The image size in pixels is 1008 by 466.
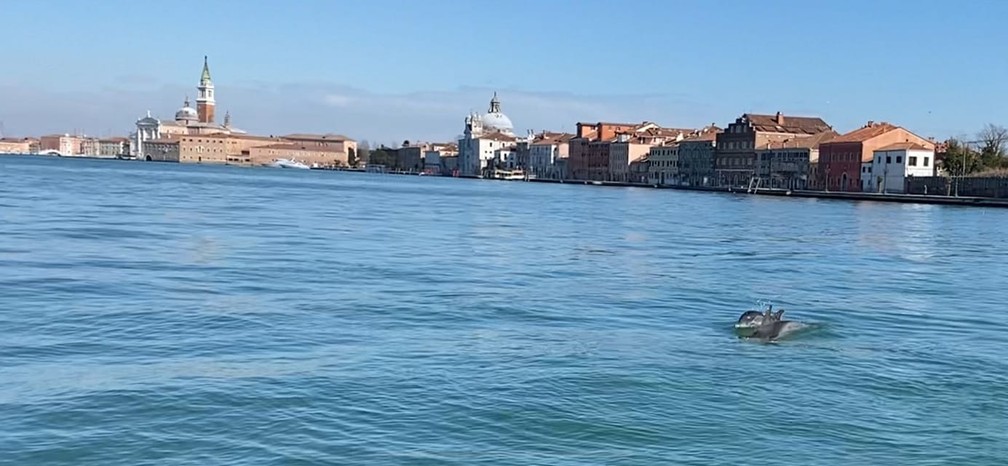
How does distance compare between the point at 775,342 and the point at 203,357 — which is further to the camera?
the point at 775,342

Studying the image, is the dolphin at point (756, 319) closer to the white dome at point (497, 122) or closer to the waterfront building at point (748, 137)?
the waterfront building at point (748, 137)

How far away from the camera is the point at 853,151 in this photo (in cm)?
7731

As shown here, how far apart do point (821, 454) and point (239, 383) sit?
15.3ft

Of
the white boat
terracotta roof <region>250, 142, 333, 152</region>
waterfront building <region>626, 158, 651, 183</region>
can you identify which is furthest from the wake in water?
terracotta roof <region>250, 142, 333, 152</region>

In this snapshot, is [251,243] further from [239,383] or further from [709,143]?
[709,143]

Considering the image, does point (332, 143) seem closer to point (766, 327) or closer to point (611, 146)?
point (611, 146)

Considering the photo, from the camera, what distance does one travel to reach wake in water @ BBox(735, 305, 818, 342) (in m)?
11.8

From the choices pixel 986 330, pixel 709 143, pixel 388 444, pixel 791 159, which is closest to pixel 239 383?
pixel 388 444

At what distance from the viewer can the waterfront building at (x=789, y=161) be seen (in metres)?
85.6

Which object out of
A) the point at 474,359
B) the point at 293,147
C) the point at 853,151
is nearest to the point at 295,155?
the point at 293,147

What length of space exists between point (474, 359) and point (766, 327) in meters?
3.84

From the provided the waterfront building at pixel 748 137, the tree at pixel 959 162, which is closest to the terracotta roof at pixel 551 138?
the waterfront building at pixel 748 137

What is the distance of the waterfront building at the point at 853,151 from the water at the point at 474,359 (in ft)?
188

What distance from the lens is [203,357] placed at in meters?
9.73
